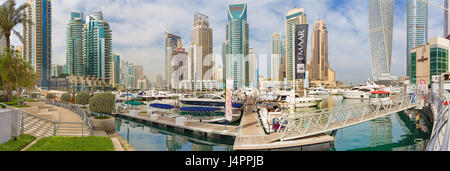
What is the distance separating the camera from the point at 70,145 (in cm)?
715

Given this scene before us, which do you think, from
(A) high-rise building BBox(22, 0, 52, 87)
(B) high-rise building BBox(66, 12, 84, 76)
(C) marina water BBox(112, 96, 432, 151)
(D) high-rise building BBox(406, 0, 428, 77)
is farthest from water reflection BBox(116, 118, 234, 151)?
(D) high-rise building BBox(406, 0, 428, 77)

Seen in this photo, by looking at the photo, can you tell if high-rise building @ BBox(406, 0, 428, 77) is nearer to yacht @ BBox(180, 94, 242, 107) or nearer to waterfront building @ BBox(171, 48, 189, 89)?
waterfront building @ BBox(171, 48, 189, 89)

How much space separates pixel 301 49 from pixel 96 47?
375 ft

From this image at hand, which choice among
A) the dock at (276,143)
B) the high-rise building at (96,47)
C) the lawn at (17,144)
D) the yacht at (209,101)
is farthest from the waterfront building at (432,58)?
the high-rise building at (96,47)

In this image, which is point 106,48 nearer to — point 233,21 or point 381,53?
point 233,21

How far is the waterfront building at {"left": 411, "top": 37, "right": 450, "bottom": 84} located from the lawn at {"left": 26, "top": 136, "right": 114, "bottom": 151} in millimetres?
76875

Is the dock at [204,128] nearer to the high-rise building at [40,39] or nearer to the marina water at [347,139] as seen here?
the marina water at [347,139]

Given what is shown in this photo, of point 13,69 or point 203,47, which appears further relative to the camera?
point 203,47

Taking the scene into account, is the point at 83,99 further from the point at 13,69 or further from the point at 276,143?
the point at 276,143

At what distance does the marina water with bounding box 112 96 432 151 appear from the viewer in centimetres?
1360

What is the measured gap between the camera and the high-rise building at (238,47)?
12106 cm

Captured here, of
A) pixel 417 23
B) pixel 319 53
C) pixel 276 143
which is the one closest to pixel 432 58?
pixel 276 143

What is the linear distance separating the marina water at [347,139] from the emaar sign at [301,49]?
7.38m
